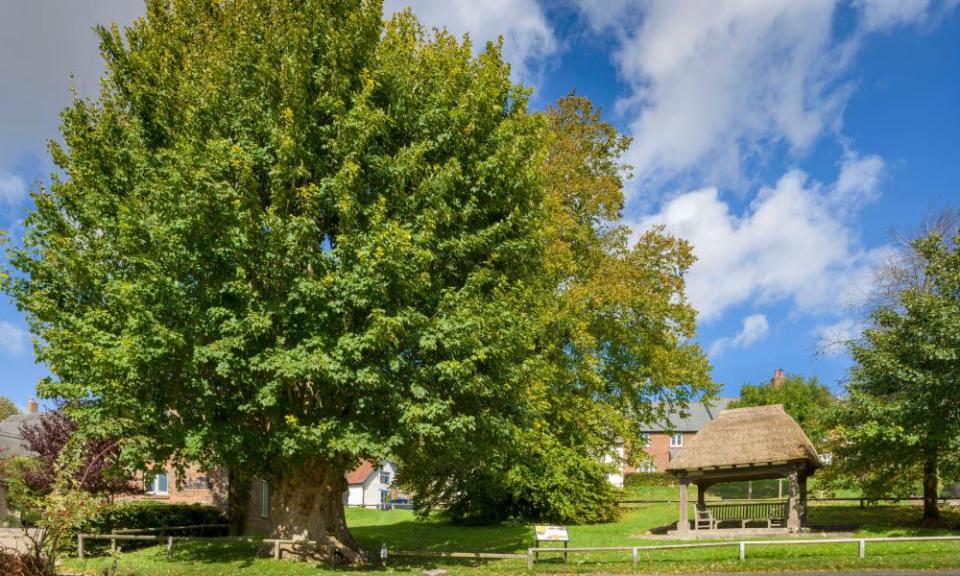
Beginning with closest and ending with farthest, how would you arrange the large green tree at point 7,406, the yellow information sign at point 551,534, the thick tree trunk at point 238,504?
the yellow information sign at point 551,534
the thick tree trunk at point 238,504
the large green tree at point 7,406

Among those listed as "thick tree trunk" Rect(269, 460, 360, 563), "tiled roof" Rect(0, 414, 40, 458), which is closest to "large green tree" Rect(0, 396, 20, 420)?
"tiled roof" Rect(0, 414, 40, 458)

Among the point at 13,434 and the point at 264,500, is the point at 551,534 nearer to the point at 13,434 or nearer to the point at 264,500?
the point at 264,500

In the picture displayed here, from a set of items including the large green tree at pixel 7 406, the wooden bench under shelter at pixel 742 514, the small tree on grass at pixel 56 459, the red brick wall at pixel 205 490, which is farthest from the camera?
the large green tree at pixel 7 406

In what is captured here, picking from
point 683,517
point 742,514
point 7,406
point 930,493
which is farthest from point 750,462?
point 7,406

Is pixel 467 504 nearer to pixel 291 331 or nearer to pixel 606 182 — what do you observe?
pixel 606 182

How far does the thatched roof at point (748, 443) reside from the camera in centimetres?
2544

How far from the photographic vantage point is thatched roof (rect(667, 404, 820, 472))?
25.4 metres

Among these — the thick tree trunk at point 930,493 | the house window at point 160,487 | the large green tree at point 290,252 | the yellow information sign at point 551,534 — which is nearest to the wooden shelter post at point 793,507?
the thick tree trunk at point 930,493

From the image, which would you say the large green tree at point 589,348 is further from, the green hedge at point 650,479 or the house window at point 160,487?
the green hedge at point 650,479

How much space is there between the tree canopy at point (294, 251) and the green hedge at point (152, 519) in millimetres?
6772

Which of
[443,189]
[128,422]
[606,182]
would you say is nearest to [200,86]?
[443,189]

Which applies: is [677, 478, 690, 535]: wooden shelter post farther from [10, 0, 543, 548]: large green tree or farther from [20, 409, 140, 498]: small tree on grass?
[20, 409, 140, 498]: small tree on grass

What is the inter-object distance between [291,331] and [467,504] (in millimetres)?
21898

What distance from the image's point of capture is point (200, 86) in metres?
16.8
